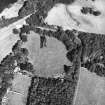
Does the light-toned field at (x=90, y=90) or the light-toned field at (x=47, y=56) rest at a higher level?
the light-toned field at (x=47, y=56)

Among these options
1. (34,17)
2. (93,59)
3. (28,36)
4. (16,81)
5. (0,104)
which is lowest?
(0,104)

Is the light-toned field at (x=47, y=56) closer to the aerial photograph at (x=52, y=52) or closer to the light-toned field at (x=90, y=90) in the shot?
the aerial photograph at (x=52, y=52)

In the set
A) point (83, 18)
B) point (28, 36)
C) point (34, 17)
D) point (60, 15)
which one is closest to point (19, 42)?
point (28, 36)

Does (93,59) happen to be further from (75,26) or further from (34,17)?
(34,17)

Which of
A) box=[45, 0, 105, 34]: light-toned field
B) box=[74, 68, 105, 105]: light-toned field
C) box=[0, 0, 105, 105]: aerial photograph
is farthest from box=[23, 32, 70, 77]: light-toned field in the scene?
box=[74, 68, 105, 105]: light-toned field

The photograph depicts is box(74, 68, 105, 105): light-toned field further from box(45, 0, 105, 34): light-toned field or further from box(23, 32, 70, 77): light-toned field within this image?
box(45, 0, 105, 34): light-toned field

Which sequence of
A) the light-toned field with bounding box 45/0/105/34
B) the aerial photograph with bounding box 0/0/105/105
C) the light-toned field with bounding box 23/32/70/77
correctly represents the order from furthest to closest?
the light-toned field with bounding box 45/0/105/34 → the light-toned field with bounding box 23/32/70/77 → the aerial photograph with bounding box 0/0/105/105

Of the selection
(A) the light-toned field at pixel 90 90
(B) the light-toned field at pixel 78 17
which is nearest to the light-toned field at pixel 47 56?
(B) the light-toned field at pixel 78 17
